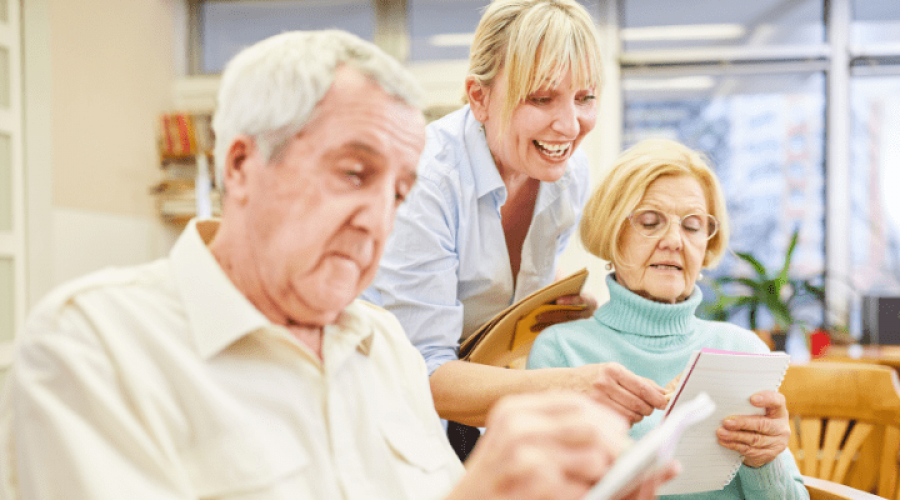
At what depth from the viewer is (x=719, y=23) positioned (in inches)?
190

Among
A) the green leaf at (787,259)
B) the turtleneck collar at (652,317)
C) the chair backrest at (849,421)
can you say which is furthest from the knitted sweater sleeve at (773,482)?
the green leaf at (787,259)

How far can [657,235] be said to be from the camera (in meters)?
1.45

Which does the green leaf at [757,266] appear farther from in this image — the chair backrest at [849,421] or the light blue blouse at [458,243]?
the light blue blouse at [458,243]

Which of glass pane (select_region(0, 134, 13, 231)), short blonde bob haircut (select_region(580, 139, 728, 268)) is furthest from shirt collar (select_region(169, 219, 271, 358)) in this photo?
glass pane (select_region(0, 134, 13, 231))

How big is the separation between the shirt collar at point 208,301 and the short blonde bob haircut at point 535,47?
83 centimetres

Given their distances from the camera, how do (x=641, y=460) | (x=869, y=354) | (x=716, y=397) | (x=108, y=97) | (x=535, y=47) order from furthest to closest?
1. (x=108, y=97)
2. (x=869, y=354)
3. (x=535, y=47)
4. (x=716, y=397)
5. (x=641, y=460)

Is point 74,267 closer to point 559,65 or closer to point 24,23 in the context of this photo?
point 24,23

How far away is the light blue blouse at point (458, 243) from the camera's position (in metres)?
1.42

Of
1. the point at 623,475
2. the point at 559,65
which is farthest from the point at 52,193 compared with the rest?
the point at 623,475

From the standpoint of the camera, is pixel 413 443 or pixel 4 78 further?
pixel 4 78

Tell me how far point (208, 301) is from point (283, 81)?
0.78 feet

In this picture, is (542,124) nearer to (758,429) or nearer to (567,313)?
(567,313)

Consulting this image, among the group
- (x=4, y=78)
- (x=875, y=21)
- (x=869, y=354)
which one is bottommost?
(x=869, y=354)

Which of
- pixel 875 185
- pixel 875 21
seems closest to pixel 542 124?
pixel 875 185
